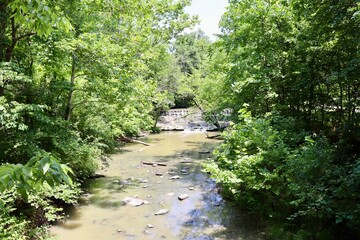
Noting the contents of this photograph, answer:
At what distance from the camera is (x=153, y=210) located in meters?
7.80

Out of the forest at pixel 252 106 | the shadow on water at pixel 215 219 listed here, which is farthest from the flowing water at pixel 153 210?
the forest at pixel 252 106

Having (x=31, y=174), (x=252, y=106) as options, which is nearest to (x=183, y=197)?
(x=252, y=106)

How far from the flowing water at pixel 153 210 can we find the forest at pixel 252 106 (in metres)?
0.50

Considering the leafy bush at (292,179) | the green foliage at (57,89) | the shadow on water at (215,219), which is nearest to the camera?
the leafy bush at (292,179)

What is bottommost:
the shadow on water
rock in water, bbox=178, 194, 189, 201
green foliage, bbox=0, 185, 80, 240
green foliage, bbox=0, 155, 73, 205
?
the shadow on water

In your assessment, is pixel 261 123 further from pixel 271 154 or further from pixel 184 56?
pixel 184 56

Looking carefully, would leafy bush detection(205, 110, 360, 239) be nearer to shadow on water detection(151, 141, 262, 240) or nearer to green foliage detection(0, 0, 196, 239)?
shadow on water detection(151, 141, 262, 240)

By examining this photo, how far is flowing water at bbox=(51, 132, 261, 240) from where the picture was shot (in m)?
6.44

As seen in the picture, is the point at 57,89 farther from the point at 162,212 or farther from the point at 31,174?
the point at 31,174

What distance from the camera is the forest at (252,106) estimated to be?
4977 millimetres

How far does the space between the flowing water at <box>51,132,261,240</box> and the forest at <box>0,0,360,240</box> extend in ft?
1.65

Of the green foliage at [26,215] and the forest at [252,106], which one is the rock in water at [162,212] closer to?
the forest at [252,106]

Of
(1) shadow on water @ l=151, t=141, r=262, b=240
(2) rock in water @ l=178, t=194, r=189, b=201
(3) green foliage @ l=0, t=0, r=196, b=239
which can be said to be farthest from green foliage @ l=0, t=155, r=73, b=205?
(2) rock in water @ l=178, t=194, r=189, b=201

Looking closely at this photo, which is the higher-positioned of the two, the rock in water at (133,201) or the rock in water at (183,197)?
the rock in water at (183,197)
